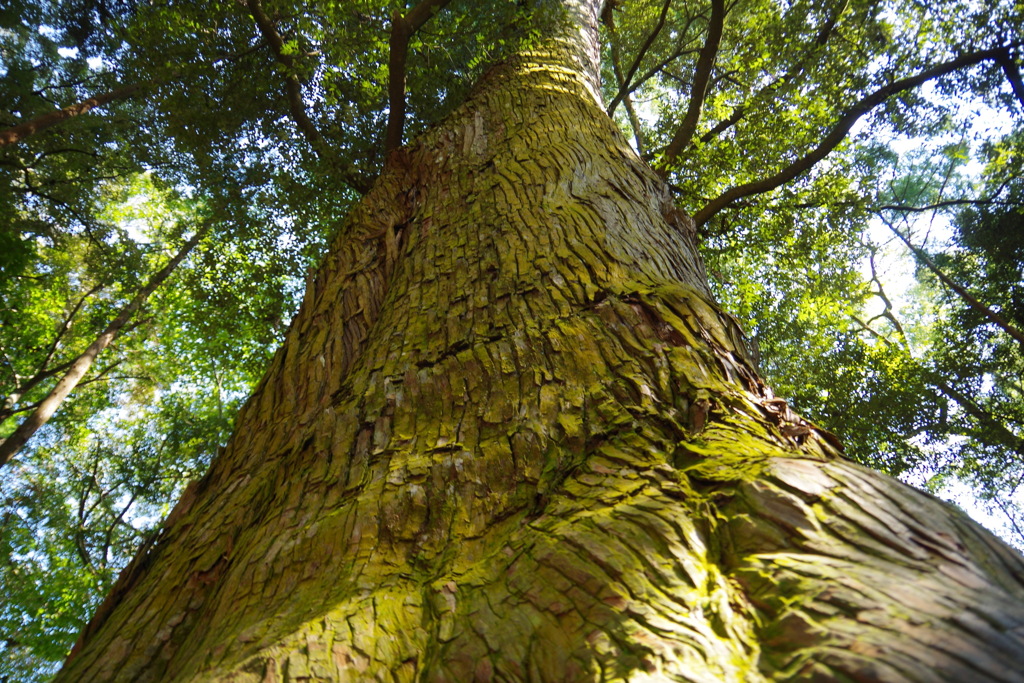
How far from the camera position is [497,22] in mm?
5812

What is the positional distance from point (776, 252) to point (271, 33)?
21.9 feet

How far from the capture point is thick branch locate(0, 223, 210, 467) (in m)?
8.70

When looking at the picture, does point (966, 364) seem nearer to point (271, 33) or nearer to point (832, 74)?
point (832, 74)

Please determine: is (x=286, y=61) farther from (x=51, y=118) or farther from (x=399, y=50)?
(x=51, y=118)

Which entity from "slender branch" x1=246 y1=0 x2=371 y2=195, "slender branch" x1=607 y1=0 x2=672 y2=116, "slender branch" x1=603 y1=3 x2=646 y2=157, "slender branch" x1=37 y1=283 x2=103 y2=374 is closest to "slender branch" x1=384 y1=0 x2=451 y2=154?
"slender branch" x1=246 y1=0 x2=371 y2=195

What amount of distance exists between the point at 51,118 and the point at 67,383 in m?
4.35

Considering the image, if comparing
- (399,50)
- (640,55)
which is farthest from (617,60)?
(399,50)

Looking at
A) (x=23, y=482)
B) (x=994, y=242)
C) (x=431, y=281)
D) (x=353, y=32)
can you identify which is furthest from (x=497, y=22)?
(x=23, y=482)

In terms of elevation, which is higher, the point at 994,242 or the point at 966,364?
the point at 994,242

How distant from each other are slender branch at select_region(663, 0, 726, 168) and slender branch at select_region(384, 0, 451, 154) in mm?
2393

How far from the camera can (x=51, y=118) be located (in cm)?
848

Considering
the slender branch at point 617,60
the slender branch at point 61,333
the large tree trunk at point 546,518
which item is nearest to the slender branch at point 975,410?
the slender branch at point 617,60

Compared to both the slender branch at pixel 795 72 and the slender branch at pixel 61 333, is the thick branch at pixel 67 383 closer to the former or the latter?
the slender branch at pixel 61 333

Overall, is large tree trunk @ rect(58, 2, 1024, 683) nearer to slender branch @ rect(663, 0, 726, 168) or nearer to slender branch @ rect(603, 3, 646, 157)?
slender branch @ rect(663, 0, 726, 168)
